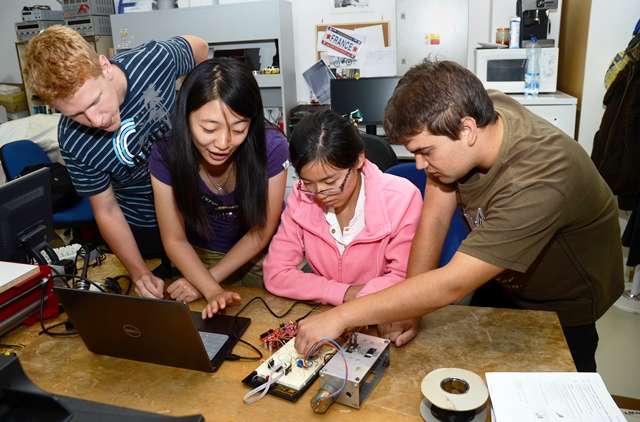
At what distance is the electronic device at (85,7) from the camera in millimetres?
3795

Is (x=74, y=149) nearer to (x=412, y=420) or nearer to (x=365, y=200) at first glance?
(x=365, y=200)

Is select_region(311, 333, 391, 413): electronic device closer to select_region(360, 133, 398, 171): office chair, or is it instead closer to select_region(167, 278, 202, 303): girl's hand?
select_region(167, 278, 202, 303): girl's hand

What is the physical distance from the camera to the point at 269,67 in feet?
11.9

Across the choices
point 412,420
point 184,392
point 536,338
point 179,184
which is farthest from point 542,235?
point 179,184

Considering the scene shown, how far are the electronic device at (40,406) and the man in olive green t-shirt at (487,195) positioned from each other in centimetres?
66

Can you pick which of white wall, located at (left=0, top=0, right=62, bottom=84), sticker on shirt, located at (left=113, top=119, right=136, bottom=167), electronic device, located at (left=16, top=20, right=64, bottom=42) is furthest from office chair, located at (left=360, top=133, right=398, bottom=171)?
white wall, located at (left=0, top=0, right=62, bottom=84)

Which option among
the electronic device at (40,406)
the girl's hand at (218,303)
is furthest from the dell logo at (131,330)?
the electronic device at (40,406)

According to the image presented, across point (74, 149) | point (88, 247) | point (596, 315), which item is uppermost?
point (74, 149)

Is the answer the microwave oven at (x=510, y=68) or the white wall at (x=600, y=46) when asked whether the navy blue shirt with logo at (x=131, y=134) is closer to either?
the microwave oven at (x=510, y=68)

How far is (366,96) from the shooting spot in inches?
133

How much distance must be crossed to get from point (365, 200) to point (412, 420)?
654mm

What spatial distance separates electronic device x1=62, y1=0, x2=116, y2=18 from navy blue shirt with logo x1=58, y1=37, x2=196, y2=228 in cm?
246

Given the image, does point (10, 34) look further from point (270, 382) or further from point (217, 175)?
point (270, 382)

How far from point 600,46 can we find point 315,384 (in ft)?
8.15
